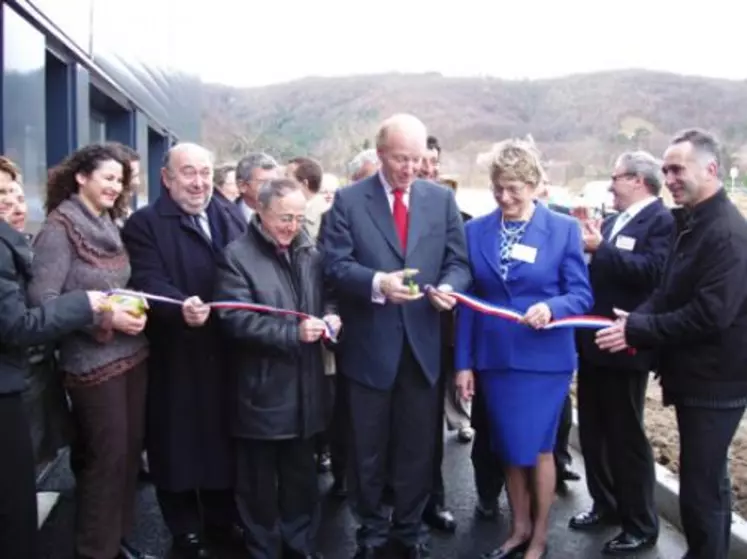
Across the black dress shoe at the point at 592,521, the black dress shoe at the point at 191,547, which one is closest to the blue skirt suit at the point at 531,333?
the black dress shoe at the point at 592,521

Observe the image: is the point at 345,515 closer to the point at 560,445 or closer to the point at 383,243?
the point at 560,445

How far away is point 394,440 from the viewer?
3.99 m

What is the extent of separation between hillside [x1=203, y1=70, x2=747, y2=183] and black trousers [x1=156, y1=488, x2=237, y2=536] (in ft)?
196

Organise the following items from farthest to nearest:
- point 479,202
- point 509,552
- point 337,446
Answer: point 479,202 < point 337,446 < point 509,552

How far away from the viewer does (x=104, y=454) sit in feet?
11.9

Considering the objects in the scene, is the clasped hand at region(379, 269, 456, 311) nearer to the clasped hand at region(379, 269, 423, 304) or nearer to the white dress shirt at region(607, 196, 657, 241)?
the clasped hand at region(379, 269, 423, 304)

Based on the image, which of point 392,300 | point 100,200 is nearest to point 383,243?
point 392,300

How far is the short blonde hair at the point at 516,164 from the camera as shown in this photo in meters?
3.73

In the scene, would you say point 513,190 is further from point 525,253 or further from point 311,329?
point 311,329

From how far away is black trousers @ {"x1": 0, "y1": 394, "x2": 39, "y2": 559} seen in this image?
293 centimetres

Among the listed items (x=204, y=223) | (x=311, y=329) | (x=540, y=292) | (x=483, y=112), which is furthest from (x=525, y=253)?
(x=483, y=112)

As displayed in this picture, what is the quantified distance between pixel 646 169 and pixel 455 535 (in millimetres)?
2243

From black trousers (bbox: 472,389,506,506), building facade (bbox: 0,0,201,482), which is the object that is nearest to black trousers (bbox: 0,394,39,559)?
building facade (bbox: 0,0,201,482)

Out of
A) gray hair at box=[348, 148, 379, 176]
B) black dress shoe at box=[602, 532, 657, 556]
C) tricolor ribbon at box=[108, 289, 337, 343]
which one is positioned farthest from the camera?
gray hair at box=[348, 148, 379, 176]
